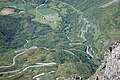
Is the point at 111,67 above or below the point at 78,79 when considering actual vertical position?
above

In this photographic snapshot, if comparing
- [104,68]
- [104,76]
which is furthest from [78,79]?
[104,76]

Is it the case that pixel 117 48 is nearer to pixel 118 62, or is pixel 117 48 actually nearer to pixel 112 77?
pixel 118 62

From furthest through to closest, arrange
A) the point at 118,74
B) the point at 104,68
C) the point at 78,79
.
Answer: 1. the point at 78,79
2. the point at 104,68
3. the point at 118,74

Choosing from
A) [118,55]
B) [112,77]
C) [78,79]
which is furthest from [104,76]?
[78,79]

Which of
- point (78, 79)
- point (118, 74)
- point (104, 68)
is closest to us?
point (118, 74)

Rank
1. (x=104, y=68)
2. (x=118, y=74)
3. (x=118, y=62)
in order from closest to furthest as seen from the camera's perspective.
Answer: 1. (x=118, y=74)
2. (x=118, y=62)
3. (x=104, y=68)

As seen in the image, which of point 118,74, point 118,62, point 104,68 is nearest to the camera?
point 118,74

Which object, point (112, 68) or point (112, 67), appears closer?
point (112, 68)

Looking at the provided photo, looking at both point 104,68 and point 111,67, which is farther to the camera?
point 104,68

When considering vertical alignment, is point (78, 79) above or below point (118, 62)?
below

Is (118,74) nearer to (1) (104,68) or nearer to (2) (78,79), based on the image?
(1) (104,68)
